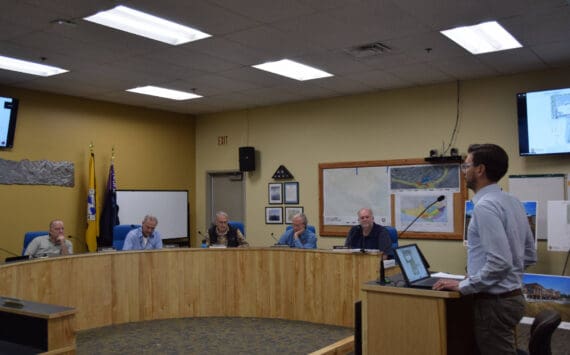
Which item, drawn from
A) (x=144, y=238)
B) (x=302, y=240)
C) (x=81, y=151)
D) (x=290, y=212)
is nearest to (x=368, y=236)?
(x=302, y=240)

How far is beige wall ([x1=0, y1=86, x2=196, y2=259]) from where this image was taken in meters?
6.77

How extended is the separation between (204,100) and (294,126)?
4.36 feet

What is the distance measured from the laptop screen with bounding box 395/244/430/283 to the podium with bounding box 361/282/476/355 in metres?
0.12

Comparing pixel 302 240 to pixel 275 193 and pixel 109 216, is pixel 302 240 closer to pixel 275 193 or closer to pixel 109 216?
pixel 275 193

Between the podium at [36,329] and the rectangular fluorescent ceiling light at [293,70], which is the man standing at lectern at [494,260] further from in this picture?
the rectangular fluorescent ceiling light at [293,70]

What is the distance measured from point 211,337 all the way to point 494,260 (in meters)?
3.29

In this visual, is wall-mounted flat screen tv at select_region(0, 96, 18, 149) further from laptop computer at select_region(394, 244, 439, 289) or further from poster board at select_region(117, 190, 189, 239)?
A: laptop computer at select_region(394, 244, 439, 289)

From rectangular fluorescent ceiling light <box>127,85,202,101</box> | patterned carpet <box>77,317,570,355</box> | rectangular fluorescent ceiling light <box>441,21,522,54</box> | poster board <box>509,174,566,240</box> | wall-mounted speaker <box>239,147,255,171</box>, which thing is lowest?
patterned carpet <box>77,317,570,355</box>

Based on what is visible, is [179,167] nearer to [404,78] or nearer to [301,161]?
[301,161]

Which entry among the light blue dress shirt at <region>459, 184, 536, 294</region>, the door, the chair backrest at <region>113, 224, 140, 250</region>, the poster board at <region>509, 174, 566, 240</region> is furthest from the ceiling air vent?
the door

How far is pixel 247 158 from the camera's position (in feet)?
27.6

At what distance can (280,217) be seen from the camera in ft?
26.9

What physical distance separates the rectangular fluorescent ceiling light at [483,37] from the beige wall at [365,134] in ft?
3.89

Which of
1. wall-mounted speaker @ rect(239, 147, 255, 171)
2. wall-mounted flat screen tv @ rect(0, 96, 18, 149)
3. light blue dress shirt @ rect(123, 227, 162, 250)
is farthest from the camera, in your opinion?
wall-mounted speaker @ rect(239, 147, 255, 171)
